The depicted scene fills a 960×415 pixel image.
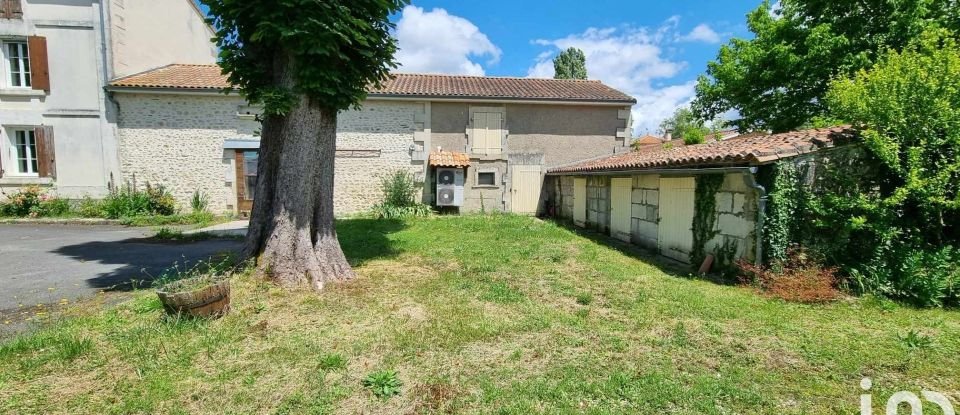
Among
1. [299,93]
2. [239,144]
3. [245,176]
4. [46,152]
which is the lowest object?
[245,176]

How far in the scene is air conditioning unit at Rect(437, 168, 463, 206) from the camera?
40.8 feet

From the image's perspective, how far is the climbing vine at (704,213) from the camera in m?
5.97

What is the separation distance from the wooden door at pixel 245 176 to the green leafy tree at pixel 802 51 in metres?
15.3

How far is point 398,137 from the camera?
1280cm

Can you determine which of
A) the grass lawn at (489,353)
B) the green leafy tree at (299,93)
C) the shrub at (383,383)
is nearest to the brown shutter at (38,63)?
the green leafy tree at (299,93)

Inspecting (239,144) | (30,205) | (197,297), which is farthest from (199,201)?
(197,297)

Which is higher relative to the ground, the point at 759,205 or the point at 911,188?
the point at 911,188

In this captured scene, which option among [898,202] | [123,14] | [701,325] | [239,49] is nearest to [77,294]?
[239,49]

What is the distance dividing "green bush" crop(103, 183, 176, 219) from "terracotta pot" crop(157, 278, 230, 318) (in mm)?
10480

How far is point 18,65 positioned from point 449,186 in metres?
13.2

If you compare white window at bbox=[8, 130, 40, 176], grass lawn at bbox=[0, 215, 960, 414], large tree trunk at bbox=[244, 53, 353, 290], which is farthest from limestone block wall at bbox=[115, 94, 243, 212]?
grass lawn at bbox=[0, 215, 960, 414]

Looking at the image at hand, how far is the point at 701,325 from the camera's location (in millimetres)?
3740

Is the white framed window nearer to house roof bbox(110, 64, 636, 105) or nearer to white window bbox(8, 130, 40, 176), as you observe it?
white window bbox(8, 130, 40, 176)
